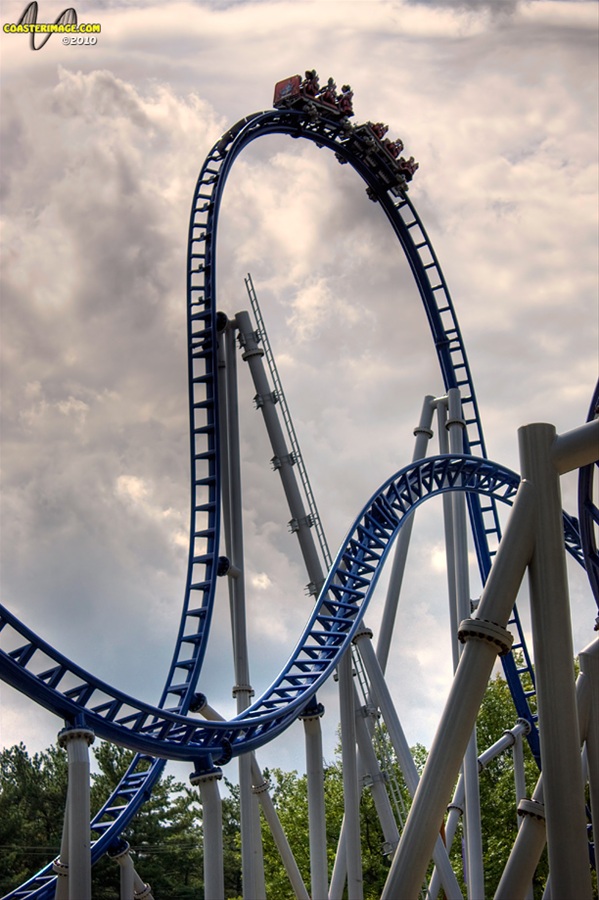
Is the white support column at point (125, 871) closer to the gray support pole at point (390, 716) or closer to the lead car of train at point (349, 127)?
the gray support pole at point (390, 716)

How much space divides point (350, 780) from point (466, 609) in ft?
8.65

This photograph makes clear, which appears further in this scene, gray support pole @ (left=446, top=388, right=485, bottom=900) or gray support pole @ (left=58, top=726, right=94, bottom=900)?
gray support pole @ (left=446, top=388, right=485, bottom=900)

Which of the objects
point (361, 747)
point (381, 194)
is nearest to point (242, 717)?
point (361, 747)

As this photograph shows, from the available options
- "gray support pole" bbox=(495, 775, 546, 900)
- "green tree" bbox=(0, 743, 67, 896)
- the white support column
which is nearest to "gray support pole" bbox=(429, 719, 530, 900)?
the white support column

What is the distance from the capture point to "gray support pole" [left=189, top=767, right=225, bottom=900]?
970 cm

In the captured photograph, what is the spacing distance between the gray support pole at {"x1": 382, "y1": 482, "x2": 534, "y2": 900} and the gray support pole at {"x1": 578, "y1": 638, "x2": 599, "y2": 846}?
3.17ft

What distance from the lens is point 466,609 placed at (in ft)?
43.7

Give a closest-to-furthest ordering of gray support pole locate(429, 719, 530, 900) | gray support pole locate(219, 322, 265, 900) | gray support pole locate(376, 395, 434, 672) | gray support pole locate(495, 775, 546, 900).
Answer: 1. gray support pole locate(495, 775, 546, 900)
2. gray support pole locate(219, 322, 265, 900)
3. gray support pole locate(376, 395, 434, 672)
4. gray support pole locate(429, 719, 530, 900)

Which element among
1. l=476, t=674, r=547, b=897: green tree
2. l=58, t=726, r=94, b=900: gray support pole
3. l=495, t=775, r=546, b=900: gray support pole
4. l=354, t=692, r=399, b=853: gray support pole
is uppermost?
l=476, t=674, r=547, b=897: green tree

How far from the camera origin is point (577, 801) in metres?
6.08

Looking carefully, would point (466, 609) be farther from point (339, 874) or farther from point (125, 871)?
point (125, 871)

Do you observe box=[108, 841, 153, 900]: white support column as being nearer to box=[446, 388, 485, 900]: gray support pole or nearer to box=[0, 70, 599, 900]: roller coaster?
box=[0, 70, 599, 900]: roller coaster

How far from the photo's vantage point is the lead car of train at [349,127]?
51.0 ft

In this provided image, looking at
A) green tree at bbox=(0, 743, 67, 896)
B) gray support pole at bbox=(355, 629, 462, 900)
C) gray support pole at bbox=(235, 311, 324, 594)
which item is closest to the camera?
gray support pole at bbox=(355, 629, 462, 900)
